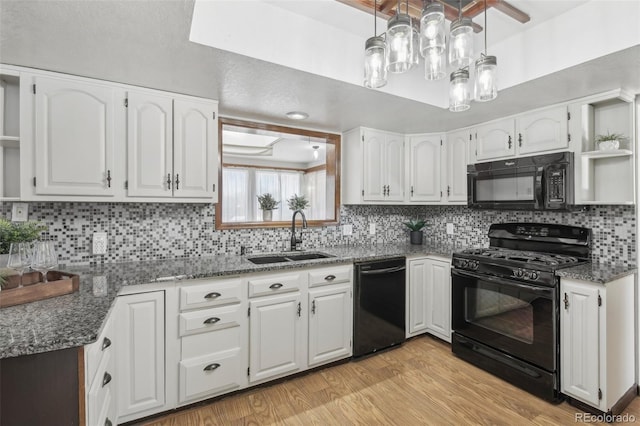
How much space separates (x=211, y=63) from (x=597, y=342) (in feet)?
9.53

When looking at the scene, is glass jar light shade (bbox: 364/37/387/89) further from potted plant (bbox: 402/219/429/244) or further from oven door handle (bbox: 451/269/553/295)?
potted plant (bbox: 402/219/429/244)

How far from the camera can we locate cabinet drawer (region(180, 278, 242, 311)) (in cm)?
196

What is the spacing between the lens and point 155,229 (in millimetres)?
2418

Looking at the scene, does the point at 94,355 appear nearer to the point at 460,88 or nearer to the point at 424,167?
the point at 460,88

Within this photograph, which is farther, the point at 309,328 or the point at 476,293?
the point at 476,293

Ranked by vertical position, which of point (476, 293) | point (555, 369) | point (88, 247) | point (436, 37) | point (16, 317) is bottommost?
point (555, 369)

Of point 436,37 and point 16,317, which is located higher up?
point 436,37

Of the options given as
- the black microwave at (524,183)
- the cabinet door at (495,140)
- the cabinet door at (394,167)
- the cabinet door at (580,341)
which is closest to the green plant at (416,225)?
the cabinet door at (394,167)

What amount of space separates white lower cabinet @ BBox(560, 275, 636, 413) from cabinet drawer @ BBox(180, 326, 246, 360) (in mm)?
2209

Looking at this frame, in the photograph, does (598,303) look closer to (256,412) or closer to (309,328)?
(309,328)

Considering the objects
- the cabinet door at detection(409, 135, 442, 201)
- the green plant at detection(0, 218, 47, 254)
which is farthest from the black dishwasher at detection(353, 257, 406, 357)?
the green plant at detection(0, 218, 47, 254)

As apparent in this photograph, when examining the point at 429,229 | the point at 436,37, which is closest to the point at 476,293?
the point at 429,229

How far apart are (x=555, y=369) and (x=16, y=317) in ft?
9.93

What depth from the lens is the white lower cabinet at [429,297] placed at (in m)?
2.95
